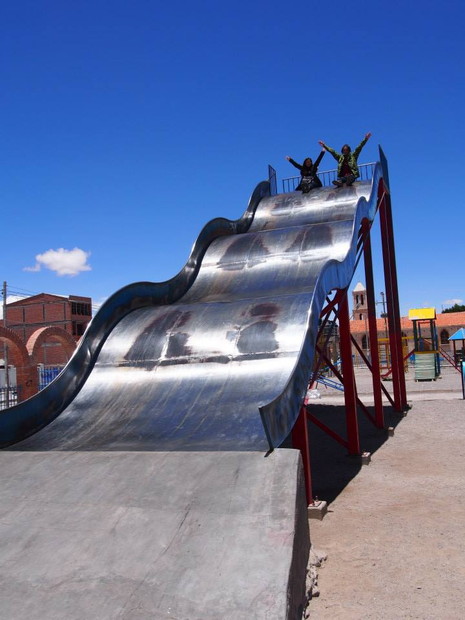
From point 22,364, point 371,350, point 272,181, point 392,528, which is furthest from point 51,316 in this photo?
point 392,528

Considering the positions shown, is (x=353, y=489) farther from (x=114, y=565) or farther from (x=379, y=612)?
(x=114, y=565)

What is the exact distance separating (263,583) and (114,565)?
3.60ft

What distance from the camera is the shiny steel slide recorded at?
650 centimetres

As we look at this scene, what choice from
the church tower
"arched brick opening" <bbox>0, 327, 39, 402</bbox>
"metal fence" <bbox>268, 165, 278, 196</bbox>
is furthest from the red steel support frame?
the church tower

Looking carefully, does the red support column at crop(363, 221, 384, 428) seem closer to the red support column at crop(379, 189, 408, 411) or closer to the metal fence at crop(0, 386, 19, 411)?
the red support column at crop(379, 189, 408, 411)

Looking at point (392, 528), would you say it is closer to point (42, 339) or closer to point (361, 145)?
point (361, 145)

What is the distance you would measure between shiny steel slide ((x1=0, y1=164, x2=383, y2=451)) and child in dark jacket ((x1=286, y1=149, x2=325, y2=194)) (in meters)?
3.74

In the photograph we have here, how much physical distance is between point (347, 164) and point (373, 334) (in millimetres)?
4599

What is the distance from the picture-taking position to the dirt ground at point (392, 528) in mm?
4738

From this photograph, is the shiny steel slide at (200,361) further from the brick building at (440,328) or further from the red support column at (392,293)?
the brick building at (440,328)

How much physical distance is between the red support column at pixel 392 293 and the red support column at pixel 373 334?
7.43 ft

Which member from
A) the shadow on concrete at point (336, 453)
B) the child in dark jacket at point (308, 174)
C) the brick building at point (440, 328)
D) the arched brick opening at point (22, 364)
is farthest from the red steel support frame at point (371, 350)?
the brick building at point (440, 328)

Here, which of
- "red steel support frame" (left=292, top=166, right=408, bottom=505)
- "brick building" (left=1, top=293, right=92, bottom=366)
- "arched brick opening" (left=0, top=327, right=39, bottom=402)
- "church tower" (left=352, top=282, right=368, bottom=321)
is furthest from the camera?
"church tower" (left=352, top=282, right=368, bottom=321)

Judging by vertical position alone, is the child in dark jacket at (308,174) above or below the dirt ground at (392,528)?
above
